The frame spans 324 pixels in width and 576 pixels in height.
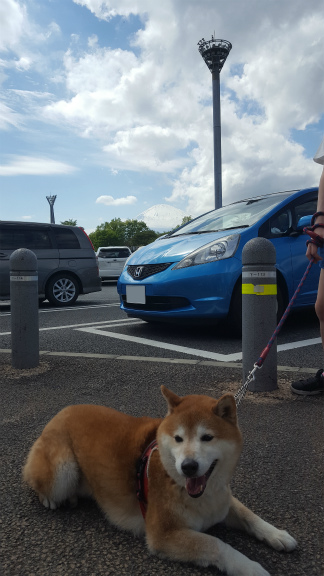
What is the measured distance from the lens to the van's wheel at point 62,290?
1024 centimetres

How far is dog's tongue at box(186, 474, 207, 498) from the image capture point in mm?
1659

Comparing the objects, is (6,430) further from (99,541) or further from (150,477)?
(150,477)

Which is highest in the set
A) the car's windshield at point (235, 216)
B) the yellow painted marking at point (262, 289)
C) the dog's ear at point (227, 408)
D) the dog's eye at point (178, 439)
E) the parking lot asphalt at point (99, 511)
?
the car's windshield at point (235, 216)

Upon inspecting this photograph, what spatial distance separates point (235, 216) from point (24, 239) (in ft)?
18.0

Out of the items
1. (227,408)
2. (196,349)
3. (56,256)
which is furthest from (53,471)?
(56,256)

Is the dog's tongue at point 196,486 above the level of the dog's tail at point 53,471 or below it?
above

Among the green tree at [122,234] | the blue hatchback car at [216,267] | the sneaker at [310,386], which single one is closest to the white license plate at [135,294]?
the blue hatchback car at [216,267]

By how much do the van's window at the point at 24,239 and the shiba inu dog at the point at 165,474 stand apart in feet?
27.7

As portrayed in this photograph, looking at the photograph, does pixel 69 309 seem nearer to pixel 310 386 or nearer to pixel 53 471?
pixel 310 386

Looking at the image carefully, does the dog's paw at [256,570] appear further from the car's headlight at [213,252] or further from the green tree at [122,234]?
the green tree at [122,234]

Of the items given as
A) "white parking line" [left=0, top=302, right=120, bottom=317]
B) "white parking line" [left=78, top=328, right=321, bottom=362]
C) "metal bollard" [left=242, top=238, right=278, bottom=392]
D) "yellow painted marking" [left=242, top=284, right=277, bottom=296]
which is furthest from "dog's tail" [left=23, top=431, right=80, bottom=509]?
"white parking line" [left=0, top=302, right=120, bottom=317]

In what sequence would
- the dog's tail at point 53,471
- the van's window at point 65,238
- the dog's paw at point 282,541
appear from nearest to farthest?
the dog's paw at point 282,541 → the dog's tail at point 53,471 → the van's window at point 65,238

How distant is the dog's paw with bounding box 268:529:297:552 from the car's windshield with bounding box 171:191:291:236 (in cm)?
427

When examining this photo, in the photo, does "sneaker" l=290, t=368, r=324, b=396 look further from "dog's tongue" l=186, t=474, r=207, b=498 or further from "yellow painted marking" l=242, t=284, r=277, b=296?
"dog's tongue" l=186, t=474, r=207, b=498
